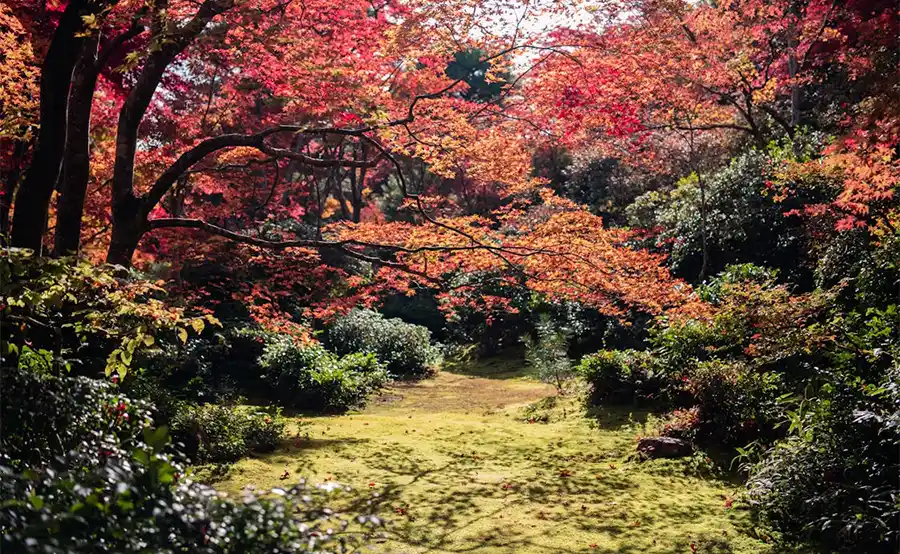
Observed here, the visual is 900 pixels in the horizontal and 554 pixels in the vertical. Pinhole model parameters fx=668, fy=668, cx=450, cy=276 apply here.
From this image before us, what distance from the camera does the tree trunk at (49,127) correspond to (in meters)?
5.09

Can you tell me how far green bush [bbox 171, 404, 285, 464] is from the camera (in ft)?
21.7

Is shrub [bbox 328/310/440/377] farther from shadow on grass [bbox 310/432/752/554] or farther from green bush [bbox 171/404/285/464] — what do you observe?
shadow on grass [bbox 310/432/752/554]

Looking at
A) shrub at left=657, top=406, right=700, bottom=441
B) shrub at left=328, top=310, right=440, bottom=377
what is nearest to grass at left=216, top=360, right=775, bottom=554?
shrub at left=657, top=406, right=700, bottom=441

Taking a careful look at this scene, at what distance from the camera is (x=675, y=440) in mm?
7004

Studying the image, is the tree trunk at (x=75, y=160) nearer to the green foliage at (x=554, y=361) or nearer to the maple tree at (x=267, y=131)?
the maple tree at (x=267, y=131)

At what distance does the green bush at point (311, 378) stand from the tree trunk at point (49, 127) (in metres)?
4.94

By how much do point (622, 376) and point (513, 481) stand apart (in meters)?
3.39

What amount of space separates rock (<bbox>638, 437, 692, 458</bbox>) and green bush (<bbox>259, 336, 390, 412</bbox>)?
4.87 metres

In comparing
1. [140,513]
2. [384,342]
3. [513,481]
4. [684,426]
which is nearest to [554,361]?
[684,426]

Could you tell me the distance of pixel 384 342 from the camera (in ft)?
44.9

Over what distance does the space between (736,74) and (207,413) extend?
1003 centimetres

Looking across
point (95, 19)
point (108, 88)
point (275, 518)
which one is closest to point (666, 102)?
point (108, 88)

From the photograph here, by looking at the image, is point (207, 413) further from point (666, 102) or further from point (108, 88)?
point (666, 102)

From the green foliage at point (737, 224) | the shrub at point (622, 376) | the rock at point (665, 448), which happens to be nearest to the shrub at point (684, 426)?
the rock at point (665, 448)
